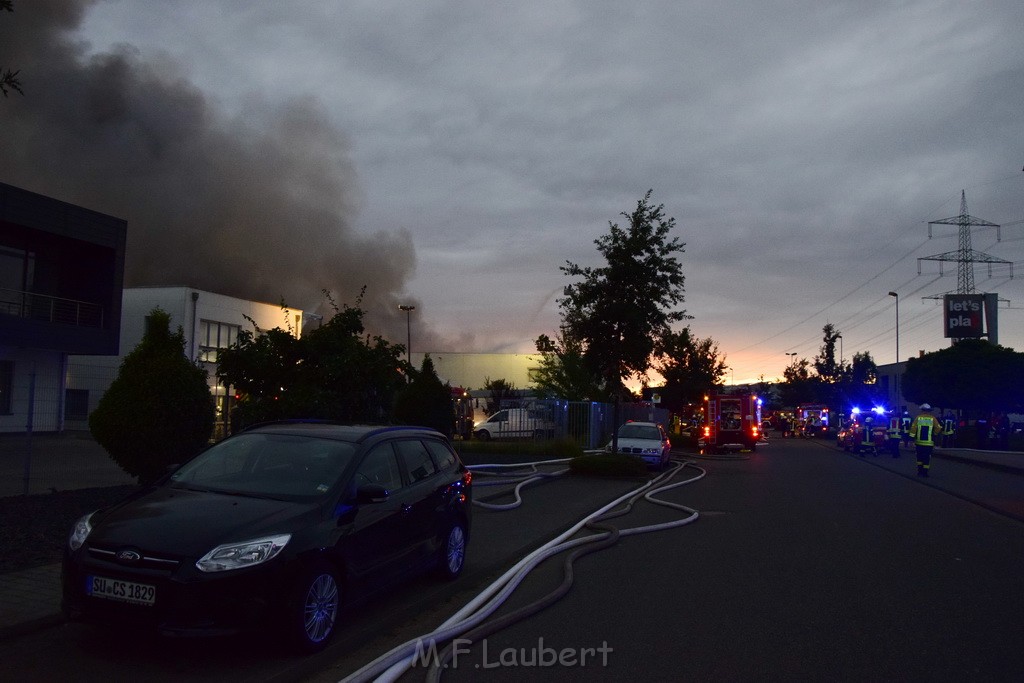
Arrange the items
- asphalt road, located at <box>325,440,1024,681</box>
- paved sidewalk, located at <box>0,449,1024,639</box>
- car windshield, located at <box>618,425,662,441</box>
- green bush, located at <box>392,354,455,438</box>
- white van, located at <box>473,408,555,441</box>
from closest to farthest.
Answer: asphalt road, located at <box>325,440,1024,681</box>
paved sidewalk, located at <box>0,449,1024,639</box>
green bush, located at <box>392,354,455,438</box>
car windshield, located at <box>618,425,662,441</box>
white van, located at <box>473,408,555,441</box>

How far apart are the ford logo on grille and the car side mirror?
1561mm

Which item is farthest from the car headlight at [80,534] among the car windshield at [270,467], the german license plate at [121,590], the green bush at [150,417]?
the green bush at [150,417]

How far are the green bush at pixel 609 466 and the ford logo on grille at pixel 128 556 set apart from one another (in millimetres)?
15573

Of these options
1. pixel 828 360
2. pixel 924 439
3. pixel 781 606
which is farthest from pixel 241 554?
pixel 828 360

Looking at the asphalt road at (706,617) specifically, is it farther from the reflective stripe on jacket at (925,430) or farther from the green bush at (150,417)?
the reflective stripe on jacket at (925,430)

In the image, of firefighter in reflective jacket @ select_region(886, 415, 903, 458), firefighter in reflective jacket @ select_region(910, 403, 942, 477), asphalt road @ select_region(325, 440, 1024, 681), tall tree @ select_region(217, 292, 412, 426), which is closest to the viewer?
asphalt road @ select_region(325, 440, 1024, 681)

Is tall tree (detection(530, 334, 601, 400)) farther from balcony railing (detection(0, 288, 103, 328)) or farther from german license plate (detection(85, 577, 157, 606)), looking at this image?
german license plate (detection(85, 577, 157, 606))

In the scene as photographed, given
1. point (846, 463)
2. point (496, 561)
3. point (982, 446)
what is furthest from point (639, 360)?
point (982, 446)

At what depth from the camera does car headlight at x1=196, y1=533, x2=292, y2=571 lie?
203 inches

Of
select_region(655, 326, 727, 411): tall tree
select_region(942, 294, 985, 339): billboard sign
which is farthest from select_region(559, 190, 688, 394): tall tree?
select_region(942, 294, 985, 339): billboard sign

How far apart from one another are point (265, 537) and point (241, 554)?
19 cm

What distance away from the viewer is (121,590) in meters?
5.16

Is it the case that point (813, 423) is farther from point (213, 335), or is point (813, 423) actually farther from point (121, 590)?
point (121, 590)

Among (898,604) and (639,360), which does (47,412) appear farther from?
(639,360)
